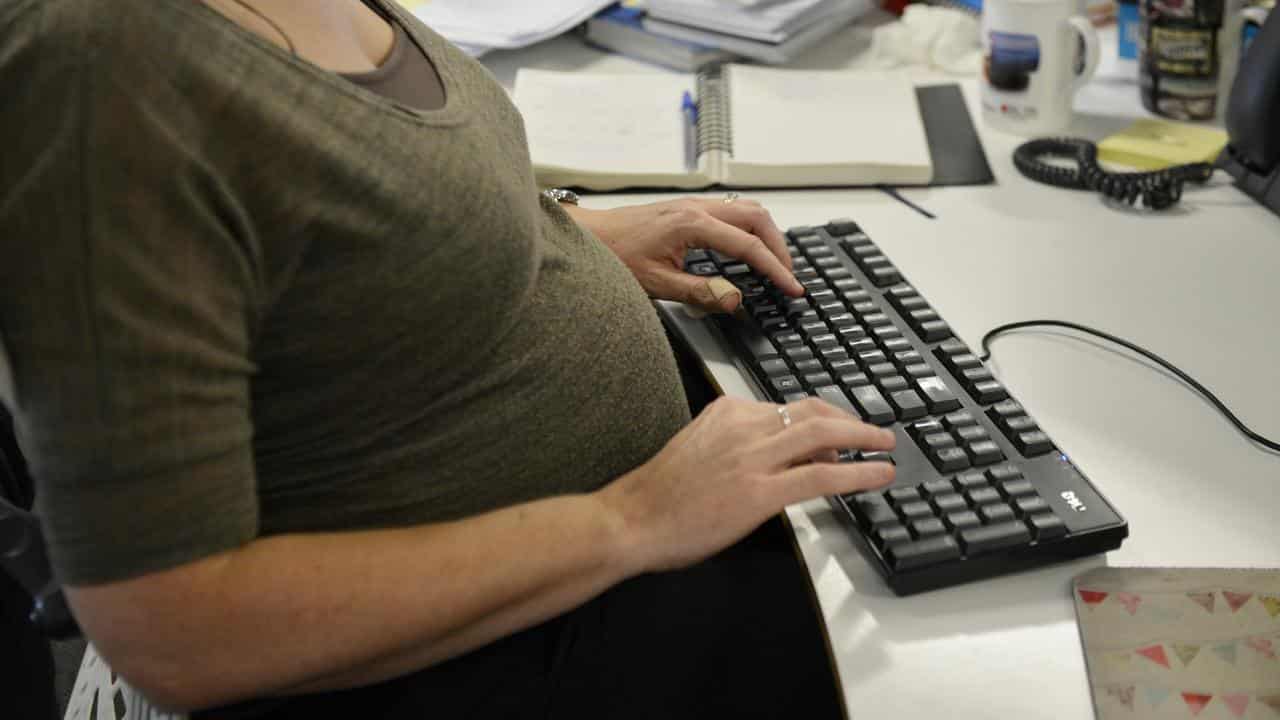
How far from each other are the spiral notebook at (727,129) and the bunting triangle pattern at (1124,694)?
70 centimetres

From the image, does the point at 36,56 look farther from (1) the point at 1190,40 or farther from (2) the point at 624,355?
(1) the point at 1190,40

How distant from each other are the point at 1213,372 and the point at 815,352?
0.99 feet

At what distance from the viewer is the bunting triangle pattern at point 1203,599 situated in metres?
0.66

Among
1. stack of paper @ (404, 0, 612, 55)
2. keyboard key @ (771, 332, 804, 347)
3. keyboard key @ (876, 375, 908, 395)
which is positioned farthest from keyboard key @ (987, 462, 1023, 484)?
stack of paper @ (404, 0, 612, 55)

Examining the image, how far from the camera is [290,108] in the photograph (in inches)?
23.4

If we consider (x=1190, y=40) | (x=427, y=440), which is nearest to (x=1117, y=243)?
(x=1190, y=40)

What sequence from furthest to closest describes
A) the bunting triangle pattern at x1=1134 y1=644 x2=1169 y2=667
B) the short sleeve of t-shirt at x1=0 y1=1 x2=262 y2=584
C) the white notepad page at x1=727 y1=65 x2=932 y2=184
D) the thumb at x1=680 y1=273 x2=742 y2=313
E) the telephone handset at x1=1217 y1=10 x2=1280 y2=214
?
the white notepad page at x1=727 y1=65 x2=932 y2=184, the telephone handset at x1=1217 y1=10 x2=1280 y2=214, the thumb at x1=680 y1=273 x2=742 y2=313, the bunting triangle pattern at x1=1134 y1=644 x2=1169 y2=667, the short sleeve of t-shirt at x1=0 y1=1 x2=262 y2=584

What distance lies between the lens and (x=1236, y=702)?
61 cm

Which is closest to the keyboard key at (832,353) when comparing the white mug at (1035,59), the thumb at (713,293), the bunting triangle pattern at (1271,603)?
the thumb at (713,293)

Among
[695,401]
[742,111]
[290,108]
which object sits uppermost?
[290,108]

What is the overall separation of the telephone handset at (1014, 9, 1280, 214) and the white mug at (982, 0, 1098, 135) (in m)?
0.12

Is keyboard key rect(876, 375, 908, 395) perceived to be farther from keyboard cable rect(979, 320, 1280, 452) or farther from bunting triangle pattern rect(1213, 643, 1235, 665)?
bunting triangle pattern rect(1213, 643, 1235, 665)

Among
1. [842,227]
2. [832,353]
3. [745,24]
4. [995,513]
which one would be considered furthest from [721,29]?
[995,513]

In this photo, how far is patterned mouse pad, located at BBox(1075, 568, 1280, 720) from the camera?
60 cm
